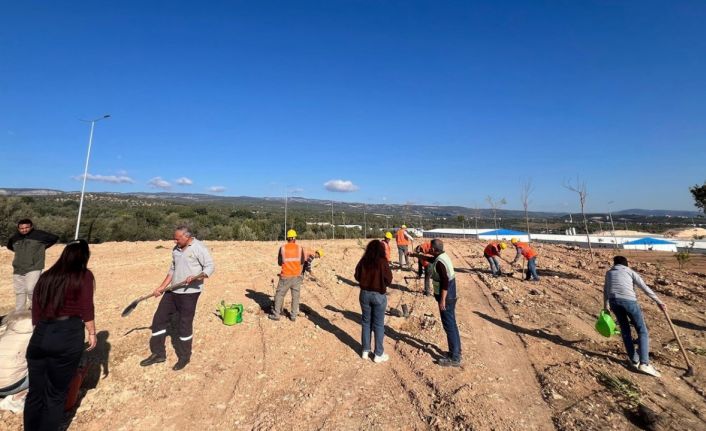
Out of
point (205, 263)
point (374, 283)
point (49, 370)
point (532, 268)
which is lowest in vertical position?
point (532, 268)

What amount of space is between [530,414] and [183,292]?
445 cm

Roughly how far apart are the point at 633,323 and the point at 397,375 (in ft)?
11.4

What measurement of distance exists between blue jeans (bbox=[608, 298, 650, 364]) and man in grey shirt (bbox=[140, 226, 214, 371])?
5.79 m

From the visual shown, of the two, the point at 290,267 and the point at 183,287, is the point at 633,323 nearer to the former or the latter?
the point at 290,267

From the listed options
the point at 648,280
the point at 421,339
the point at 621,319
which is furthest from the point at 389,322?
the point at 648,280

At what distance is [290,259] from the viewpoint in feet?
21.0

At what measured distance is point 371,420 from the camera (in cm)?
377

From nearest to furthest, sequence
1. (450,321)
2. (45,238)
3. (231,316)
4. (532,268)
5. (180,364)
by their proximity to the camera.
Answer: (180,364) < (450,321) < (45,238) < (231,316) < (532,268)

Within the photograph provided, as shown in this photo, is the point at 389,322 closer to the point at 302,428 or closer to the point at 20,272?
the point at 302,428

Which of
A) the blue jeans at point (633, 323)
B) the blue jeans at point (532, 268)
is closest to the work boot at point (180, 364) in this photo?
the blue jeans at point (633, 323)

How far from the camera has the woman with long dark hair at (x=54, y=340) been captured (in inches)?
113

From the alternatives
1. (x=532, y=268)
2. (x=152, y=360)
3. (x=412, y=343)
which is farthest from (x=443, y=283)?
(x=532, y=268)

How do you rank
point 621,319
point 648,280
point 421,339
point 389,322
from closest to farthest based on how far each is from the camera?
point 621,319 < point 421,339 < point 389,322 < point 648,280

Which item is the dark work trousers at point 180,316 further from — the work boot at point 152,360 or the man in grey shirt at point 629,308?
the man in grey shirt at point 629,308
